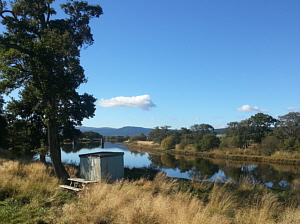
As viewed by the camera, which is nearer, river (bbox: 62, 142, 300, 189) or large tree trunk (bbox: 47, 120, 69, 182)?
large tree trunk (bbox: 47, 120, 69, 182)

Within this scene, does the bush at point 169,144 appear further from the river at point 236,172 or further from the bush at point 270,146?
the river at point 236,172

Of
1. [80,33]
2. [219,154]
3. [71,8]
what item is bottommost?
[219,154]

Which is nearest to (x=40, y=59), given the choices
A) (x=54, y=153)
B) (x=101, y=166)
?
(x=54, y=153)

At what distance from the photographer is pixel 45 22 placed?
12.8 meters

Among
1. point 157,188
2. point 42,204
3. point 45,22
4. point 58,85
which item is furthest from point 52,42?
point 157,188

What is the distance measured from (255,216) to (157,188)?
4.53 meters

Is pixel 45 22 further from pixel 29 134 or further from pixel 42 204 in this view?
pixel 42 204

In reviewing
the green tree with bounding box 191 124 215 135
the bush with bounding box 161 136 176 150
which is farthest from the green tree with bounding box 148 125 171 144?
the bush with bounding box 161 136 176 150

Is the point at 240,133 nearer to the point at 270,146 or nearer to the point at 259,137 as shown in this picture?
the point at 259,137

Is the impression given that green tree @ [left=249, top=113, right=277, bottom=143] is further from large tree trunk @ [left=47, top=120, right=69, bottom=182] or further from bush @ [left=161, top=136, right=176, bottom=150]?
large tree trunk @ [left=47, top=120, right=69, bottom=182]

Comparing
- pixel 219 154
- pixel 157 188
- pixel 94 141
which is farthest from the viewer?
pixel 94 141

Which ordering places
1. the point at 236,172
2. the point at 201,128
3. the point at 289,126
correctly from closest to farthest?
the point at 236,172 < the point at 289,126 < the point at 201,128

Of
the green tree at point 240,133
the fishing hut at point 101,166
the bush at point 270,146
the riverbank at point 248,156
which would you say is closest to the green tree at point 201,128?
the green tree at point 240,133

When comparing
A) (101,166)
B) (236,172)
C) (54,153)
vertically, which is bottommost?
(236,172)
